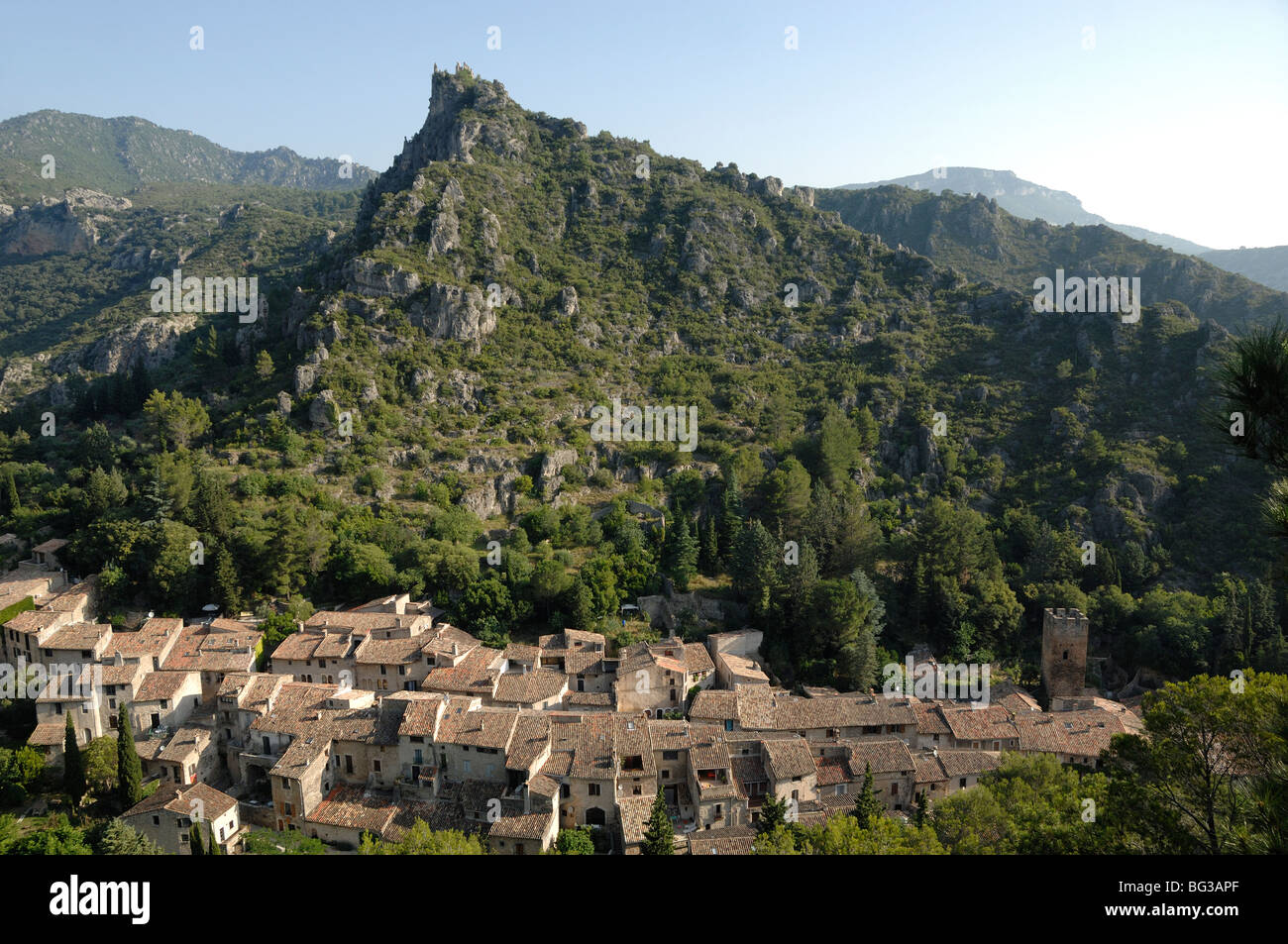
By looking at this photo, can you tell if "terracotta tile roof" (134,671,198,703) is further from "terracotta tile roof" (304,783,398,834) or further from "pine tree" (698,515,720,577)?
"pine tree" (698,515,720,577)

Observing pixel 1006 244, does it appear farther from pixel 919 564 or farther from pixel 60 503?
pixel 60 503

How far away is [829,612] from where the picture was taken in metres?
36.6

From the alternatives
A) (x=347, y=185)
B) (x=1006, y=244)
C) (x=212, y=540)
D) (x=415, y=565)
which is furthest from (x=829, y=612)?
(x=347, y=185)

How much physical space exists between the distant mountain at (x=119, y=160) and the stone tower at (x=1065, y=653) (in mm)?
117698

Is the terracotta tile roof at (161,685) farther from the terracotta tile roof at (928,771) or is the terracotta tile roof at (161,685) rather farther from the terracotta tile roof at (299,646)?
the terracotta tile roof at (928,771)

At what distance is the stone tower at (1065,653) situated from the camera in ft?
116

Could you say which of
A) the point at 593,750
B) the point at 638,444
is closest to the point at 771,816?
the point at 593,750

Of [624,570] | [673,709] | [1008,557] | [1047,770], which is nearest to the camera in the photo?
[1047,770]

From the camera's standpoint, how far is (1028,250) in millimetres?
92688

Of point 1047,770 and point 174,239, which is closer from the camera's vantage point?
point 1047,770

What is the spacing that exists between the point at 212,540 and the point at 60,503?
920 centimetres

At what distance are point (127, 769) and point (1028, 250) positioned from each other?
10186 cm

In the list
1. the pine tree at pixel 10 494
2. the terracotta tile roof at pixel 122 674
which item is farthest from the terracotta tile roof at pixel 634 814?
the pine tree at pixel 10 494

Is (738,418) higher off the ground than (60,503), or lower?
higher
